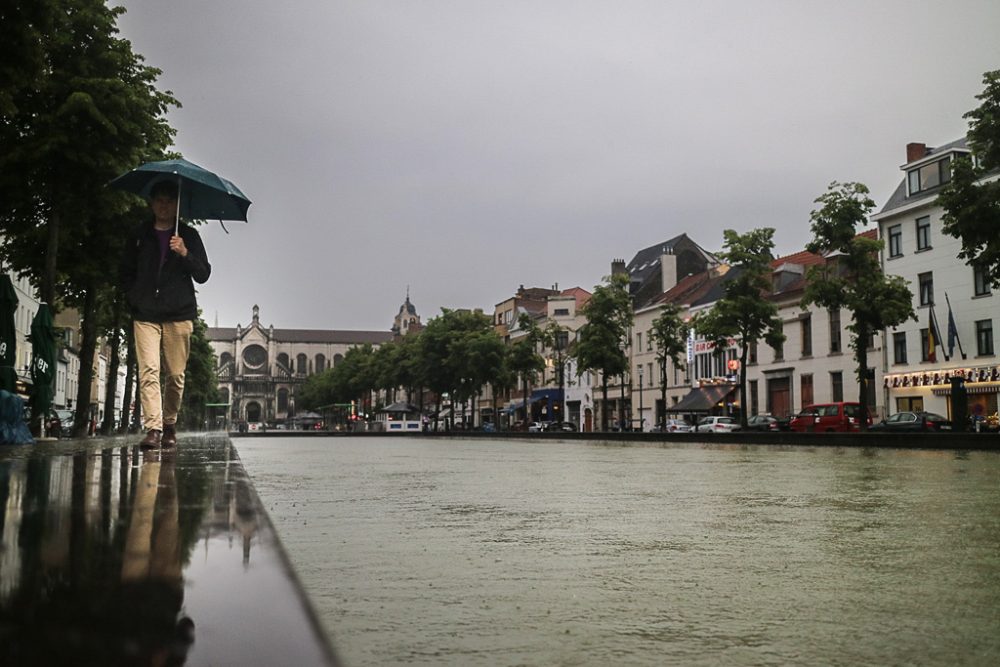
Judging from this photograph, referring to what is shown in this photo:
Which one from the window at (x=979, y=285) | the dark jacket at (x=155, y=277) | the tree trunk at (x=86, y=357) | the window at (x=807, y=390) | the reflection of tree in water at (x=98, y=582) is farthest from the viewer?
the window at (x=807, y=390)

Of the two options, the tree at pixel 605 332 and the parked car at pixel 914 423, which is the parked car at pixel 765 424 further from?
the tree at pixel 605 332

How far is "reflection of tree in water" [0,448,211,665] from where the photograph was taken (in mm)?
1210

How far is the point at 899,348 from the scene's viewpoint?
49.0 m

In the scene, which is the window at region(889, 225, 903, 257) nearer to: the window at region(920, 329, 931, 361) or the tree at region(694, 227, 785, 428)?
the window at region(920, 329, 931, 361)

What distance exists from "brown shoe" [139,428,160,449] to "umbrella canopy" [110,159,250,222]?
1946 mm

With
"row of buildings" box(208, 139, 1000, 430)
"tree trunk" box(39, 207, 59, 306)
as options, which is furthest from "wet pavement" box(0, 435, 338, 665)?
"row of buildings" box(208, 139, 1000, 430)

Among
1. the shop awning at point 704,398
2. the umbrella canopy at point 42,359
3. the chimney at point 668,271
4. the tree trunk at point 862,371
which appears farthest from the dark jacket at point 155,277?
the chimney at point 668,271

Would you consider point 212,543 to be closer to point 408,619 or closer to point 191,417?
point 408,619

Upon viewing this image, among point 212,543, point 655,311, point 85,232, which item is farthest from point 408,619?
point 655,311

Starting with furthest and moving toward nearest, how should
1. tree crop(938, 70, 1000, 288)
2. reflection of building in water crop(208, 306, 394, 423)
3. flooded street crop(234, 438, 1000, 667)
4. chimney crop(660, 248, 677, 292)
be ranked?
reflection of building in water crop(208, 306, 394, 423) → chimney crop(660, 248, 677, 292) → tree crop(938, 70, 1000, 288) → flooded street crop(234, 438, 1000, 667)

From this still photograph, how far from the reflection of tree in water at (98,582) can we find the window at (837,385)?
52447 mm

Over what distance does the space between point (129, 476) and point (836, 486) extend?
22.8 feet

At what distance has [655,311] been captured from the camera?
72188 millimetres

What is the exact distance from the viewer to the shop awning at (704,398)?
60.8m
